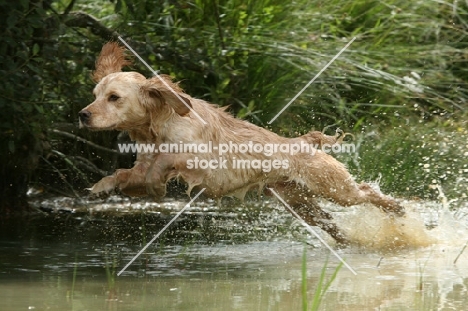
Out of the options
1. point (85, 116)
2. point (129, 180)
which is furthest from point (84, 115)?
point (129, 180)

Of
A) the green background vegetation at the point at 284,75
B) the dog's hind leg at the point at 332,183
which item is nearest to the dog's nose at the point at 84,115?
the green background vegetation at the point at 284,75

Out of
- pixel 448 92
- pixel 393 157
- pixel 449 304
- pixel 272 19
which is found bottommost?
pixel 449 304

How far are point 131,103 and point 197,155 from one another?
1.89ft

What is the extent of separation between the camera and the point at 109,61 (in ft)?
20.5

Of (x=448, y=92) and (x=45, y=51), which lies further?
(x=448, y=92)

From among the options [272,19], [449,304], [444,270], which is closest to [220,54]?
[272,19]

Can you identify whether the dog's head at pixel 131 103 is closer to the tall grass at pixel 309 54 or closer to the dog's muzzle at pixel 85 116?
the dog's muzzle at pixel 85 116

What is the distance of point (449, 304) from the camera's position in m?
4.70

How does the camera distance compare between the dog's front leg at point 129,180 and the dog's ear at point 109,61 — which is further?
the dog's ear at point 109,61

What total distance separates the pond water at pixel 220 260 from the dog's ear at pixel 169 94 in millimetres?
1001

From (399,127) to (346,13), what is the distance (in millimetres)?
1510

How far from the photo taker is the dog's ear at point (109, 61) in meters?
6.21

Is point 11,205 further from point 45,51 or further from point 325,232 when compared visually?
point 325,232

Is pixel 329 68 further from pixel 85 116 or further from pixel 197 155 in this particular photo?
pixel 85 116
